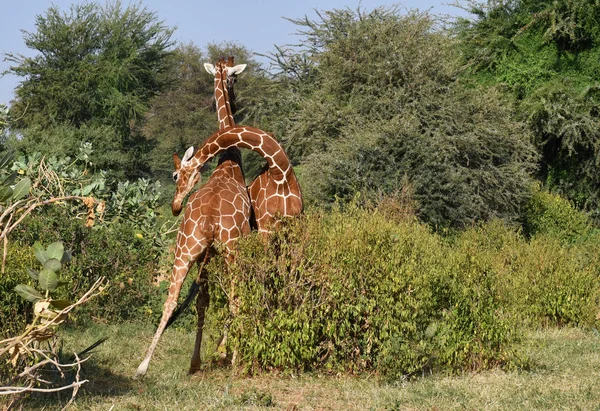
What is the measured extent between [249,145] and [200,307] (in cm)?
172

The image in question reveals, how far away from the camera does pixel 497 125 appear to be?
18.4m

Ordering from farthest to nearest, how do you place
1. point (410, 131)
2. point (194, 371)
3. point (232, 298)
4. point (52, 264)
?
point (410, 131) < point (194, 371) < point (232, 298) < point (52, 264)

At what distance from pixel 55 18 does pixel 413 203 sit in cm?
1934

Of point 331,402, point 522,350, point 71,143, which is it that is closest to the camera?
point 331,402

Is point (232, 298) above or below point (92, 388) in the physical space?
above

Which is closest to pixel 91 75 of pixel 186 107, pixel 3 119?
pixel 186 107

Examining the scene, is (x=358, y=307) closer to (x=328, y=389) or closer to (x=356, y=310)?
(x=356, y=310)

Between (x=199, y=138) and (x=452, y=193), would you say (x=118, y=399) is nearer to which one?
(x=452, y=193)

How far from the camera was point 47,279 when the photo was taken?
10.4ft

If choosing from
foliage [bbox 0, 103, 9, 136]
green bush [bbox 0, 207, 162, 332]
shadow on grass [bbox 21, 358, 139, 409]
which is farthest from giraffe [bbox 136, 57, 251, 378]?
green bush [bbox 0, 207, 162, 332]

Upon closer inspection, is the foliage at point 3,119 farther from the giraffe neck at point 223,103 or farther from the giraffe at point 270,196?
the giraffe at point 270,196

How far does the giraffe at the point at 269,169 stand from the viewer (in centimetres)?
790

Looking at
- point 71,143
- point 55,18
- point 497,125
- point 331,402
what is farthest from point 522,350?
point 55,18

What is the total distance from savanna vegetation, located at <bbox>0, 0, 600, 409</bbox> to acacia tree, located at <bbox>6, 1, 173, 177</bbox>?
0.09 m
